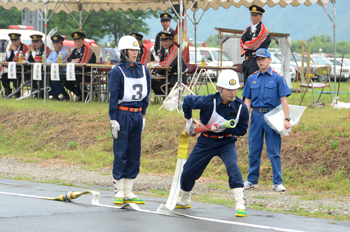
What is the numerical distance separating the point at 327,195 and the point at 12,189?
16.2 ft

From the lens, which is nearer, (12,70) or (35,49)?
(12,70)

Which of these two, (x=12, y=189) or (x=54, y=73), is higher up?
(x=54, y=73)

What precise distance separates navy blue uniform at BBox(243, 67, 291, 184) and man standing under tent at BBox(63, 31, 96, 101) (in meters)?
8.59

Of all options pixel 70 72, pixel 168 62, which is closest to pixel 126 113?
pixel 168 62

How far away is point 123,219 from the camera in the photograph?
6434 mm

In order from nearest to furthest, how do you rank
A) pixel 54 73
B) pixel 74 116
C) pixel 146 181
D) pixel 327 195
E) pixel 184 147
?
pixel 184 147 → pixel 327 195 → pixel 146 181 → pixel 74 116 → pixel 54 73

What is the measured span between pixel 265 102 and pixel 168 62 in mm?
6632

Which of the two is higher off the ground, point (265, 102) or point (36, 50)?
point (36, 50)

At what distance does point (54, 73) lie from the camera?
16.7m

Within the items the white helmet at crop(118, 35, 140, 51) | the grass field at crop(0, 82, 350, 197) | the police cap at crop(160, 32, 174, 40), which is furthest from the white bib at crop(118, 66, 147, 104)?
the police cap at crop(160, 32, 174, 40)

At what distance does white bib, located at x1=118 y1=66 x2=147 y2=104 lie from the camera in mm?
7445

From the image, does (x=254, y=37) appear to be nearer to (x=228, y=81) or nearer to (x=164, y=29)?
(x=164, y=29)

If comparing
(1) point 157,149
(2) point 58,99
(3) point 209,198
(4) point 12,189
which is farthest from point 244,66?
(2) point 58,99

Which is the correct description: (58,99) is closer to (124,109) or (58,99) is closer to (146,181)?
(146,181)
